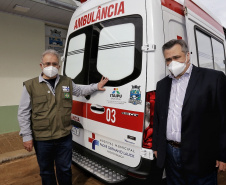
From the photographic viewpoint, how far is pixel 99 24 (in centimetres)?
229

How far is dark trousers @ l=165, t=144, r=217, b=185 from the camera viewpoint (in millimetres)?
1546

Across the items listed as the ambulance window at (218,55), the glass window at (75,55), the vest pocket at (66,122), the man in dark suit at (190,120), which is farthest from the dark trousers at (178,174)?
the ambulance window at (218,55)

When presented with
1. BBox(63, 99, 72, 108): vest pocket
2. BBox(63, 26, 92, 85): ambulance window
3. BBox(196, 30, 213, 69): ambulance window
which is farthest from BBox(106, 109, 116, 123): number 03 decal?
BBox(196, 30, 213, 69): ambulance window

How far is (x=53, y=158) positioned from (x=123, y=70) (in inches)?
50.8

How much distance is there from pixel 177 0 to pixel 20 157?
3847mm

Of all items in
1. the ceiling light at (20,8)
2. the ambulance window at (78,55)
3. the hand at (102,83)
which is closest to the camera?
the hand at (102,83)

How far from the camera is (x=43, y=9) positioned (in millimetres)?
4738

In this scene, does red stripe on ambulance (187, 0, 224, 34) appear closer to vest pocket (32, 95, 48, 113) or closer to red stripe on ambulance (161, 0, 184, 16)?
red stripe on ambulance (161, 0, 184, 16)

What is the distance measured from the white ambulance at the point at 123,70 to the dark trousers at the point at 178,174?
17 cm

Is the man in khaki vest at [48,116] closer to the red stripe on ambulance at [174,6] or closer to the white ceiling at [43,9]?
the red stripe on ambulance at [174,6]

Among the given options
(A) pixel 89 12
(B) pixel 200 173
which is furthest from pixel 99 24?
(B) pixel 200 173

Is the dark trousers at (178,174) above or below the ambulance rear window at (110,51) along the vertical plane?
below

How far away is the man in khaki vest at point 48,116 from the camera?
1.98m

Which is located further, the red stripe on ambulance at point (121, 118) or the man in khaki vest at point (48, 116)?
the man in khaki vest at point (48, 116)
